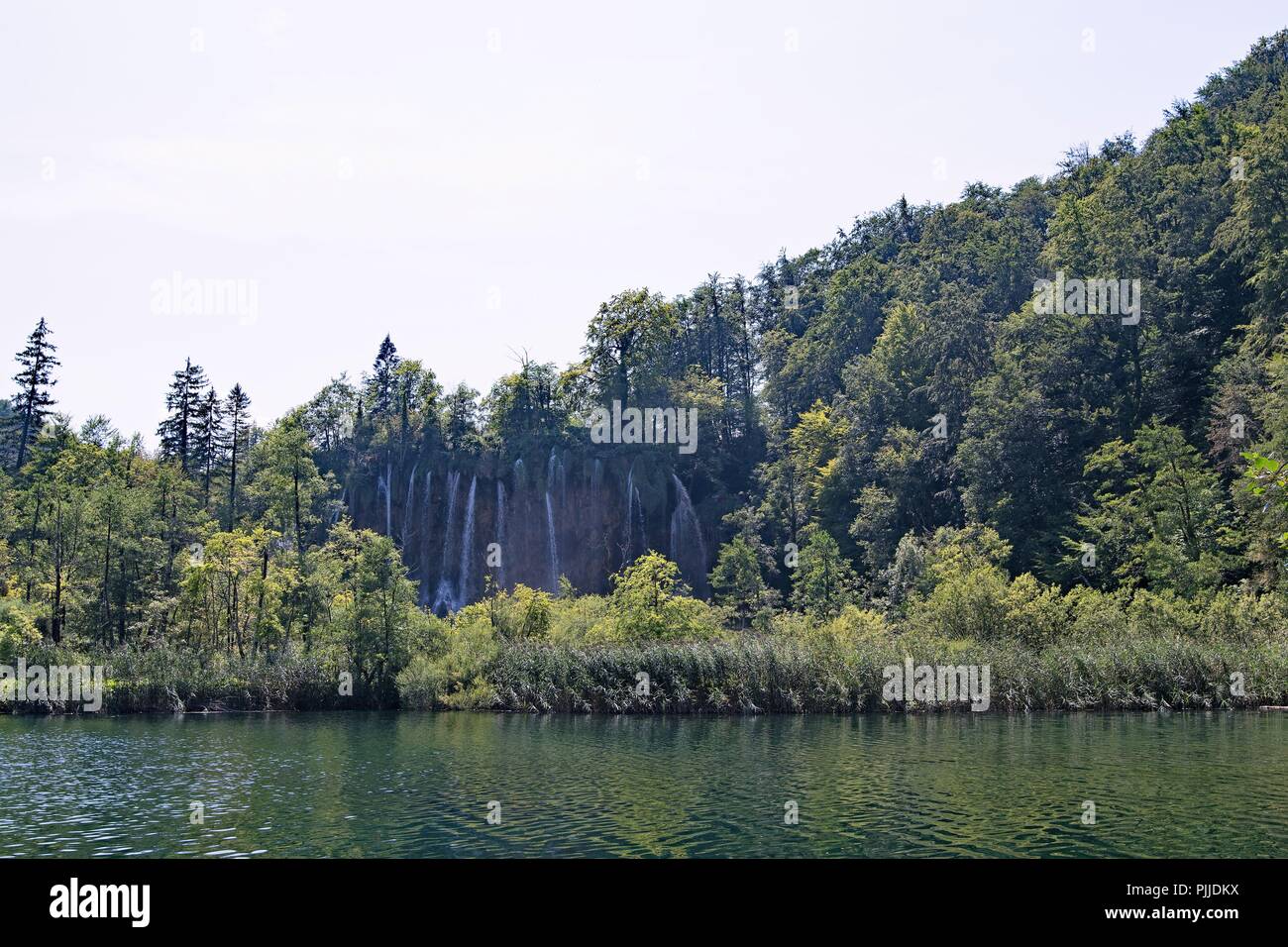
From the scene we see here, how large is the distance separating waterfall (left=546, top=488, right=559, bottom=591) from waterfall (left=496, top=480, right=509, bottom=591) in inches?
126

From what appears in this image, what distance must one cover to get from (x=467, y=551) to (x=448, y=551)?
4.60 ft

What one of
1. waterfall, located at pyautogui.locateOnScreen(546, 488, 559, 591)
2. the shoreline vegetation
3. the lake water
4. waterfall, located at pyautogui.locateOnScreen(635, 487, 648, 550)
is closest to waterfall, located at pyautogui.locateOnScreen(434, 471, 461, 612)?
waterfall, located at pyautogui.locateOnScreen(546, 488, 559, 591)

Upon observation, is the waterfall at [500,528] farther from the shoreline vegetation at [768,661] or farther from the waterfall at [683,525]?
the shoreline vegetation at [768,661]

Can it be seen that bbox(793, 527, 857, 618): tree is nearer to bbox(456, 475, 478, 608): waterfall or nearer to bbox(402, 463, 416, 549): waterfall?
bbox(456, 475, 478, 608): waterfall

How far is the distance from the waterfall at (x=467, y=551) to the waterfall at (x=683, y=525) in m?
14.3

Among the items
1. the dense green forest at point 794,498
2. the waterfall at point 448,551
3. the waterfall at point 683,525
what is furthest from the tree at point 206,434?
the waterfall at point 683,525

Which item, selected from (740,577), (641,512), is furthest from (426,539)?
(740,577)

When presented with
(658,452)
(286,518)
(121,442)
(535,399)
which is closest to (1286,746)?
(286,518)

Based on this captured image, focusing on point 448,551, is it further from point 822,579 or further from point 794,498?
point 822,579

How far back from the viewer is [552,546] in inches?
2938

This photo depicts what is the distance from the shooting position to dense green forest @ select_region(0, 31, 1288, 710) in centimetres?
4038

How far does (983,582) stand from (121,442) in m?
74.8

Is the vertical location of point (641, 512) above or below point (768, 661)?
above
